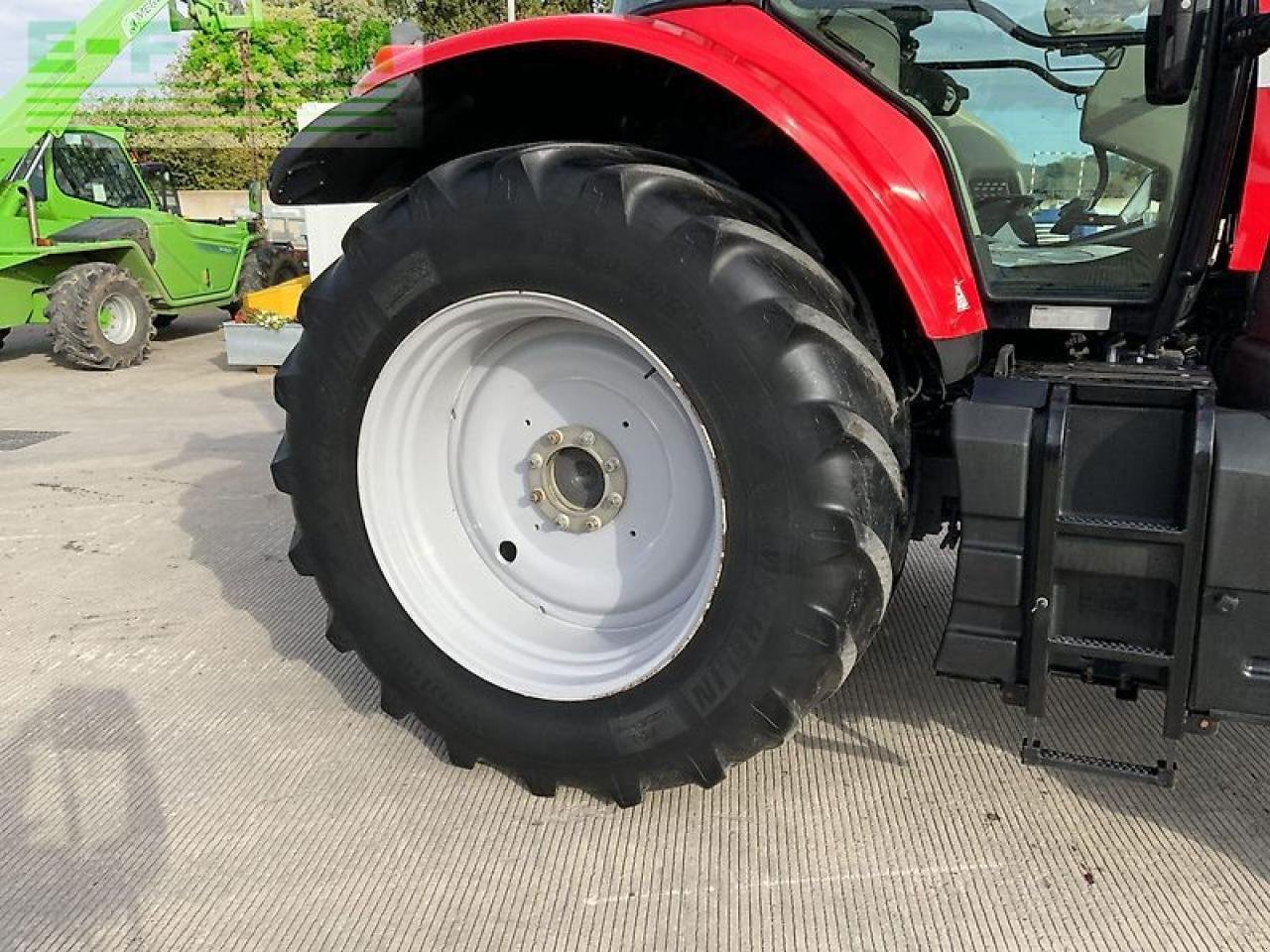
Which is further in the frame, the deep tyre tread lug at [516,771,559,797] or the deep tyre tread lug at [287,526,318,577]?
the deep tyre tread lug at [287,526,318,577]

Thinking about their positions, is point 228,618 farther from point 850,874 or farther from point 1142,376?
point 1142,376

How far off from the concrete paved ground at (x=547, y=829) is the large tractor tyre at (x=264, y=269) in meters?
7.56

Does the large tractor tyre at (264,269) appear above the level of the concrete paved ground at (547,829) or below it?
below

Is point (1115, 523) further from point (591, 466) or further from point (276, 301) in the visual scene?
point (276, 301)

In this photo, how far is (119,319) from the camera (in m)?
8.12

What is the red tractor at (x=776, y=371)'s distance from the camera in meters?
1.72

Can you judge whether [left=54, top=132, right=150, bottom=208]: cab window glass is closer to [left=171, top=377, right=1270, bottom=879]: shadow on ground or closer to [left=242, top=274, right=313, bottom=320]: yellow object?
[left=242, top=274, right=313, bottom=320]: yellow object

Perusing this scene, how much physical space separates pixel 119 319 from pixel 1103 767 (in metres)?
8.21

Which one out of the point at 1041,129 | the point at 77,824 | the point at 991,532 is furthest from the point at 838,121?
the point at 77,824

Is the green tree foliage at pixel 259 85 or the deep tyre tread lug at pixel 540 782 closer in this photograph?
the deep tyre tread lug at pixel 540 782

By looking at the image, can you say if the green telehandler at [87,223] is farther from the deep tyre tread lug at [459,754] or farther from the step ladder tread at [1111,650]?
the step ladder tread at [1111,650]

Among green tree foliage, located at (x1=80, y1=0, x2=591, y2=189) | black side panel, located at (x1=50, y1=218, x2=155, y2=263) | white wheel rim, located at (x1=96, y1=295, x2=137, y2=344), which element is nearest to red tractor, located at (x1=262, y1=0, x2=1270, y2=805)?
white wheel rim, located at (x1=96, y1=295, x2=137, y2=344)

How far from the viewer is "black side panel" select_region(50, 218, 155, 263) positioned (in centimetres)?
809
